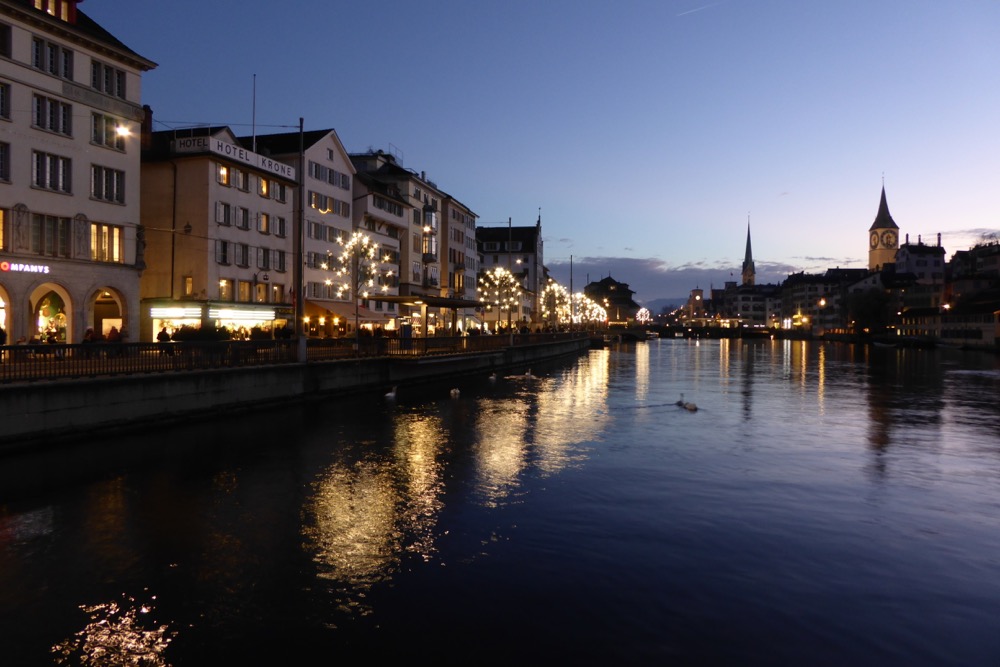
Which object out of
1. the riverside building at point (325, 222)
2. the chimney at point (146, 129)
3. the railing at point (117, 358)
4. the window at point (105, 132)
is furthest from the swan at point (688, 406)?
the chimney at point (146, 129)

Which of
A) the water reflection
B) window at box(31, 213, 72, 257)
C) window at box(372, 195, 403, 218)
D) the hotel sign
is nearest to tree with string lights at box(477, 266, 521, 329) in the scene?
window at box(372, 195, 403, 218)

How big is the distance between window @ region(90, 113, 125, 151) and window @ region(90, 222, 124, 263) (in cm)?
429

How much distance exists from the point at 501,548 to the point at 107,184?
1404 inches

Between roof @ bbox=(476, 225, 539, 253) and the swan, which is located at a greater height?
roof @ bbox=(476, 225, 539, 253)

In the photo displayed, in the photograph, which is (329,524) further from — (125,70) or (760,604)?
(125,70)

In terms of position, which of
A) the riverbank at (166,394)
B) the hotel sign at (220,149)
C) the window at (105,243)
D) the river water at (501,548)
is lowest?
the river water at (501,548)

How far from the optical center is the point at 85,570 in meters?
12.7

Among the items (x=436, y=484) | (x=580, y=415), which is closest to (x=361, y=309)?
(x=580, y=415)

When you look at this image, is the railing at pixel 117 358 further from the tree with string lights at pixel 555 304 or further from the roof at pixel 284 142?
the tree with string lights at pixel 555 304

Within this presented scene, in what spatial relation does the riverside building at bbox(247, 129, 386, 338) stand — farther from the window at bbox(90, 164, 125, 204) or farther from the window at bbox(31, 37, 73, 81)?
the window at bbox(31, 37, 73, 81)

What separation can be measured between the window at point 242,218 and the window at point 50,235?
15.5 m

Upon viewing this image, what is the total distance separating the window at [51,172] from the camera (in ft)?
120

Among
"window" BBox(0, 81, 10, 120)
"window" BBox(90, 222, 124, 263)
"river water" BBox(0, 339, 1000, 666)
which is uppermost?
"window" BBox(0, 81, 10, 120)

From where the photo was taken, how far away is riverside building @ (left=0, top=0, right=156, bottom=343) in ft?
115
